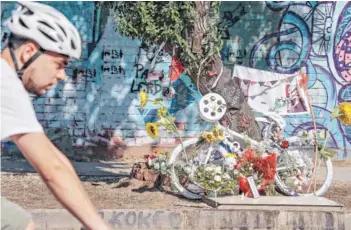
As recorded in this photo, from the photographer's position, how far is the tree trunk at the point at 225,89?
33.8 ft

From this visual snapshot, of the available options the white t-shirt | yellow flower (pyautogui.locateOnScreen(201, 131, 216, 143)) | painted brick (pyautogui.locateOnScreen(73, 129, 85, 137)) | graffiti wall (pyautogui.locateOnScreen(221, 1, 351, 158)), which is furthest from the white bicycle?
the white t-shirt

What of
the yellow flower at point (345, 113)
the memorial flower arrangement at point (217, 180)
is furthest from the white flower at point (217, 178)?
the yellow flower at point (345, 113)

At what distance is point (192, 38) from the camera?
10359 millimetres

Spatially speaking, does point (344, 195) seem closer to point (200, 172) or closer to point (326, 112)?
point (200, 172)

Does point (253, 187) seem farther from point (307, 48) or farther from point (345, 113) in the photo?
point (307, 48)

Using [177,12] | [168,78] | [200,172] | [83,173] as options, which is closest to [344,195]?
[200,172]

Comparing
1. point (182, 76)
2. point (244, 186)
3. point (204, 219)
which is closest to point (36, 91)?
point (204, 219)

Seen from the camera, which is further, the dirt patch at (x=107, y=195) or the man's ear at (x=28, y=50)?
the dirt patch at (x=107, y=195)

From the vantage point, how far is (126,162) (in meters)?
14.1

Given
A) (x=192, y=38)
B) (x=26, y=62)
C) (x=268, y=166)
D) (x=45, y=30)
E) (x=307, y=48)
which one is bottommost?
(x=268, y=166)

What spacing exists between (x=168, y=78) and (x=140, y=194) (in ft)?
15.7

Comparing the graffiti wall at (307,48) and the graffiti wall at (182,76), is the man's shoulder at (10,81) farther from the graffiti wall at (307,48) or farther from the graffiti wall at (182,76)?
the graffiti wall at (307,48)

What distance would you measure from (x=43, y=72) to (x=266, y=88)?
1160cm

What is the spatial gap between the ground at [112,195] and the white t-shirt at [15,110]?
6019 millimetres
